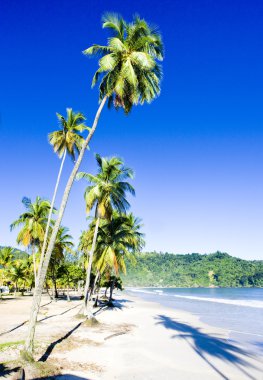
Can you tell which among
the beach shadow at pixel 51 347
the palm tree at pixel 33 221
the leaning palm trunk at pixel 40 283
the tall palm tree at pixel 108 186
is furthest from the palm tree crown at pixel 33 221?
the leaning palm trunk at pixel 40 283

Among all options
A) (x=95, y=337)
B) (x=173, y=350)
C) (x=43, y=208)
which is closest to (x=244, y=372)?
(x=173, y=350)

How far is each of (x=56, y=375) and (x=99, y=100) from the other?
11.7m

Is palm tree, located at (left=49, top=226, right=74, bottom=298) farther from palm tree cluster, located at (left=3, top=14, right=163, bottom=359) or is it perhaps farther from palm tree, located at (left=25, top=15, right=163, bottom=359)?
palm tree, located at (left=25, top=15, right=163, bottom=359)

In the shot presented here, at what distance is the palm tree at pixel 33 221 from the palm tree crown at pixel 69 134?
10.3m

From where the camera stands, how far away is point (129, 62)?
1260cm

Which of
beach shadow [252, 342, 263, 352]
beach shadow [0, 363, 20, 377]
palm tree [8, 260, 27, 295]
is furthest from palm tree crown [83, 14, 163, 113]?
palm tree [8, 260, 27, 295]

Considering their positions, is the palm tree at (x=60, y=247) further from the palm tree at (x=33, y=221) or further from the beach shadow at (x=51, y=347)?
the beach shadow at (x=51, y=347)

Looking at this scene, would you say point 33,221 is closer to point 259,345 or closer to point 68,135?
point 68,135

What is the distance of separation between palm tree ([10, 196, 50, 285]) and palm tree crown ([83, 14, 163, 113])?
17352 mm

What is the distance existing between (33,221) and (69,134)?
12109 millimetres

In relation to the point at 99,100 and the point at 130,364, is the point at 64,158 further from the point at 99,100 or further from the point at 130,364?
the point at 130,364

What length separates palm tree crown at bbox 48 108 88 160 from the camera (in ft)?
63.6

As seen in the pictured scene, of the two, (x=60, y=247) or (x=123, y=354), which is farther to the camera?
(x=60, y=247)

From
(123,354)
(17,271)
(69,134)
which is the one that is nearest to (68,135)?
(69,134)
